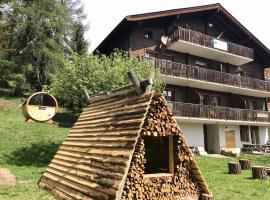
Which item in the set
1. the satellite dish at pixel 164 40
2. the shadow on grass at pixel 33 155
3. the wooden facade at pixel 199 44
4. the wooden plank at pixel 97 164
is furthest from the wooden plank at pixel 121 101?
the satellite dish at pixel 164 40

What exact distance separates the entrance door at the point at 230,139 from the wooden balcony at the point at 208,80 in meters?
3.91

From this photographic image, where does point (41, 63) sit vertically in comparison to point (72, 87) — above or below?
above

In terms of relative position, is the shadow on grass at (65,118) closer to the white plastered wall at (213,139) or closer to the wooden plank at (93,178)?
the white plastered wall at (213,139)

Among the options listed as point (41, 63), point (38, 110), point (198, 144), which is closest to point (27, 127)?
point (38, 110)

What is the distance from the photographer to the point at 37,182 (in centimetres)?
1179

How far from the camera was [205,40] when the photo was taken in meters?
27.7

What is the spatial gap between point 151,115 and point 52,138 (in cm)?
1239

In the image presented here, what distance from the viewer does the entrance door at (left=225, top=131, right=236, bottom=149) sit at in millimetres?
29094

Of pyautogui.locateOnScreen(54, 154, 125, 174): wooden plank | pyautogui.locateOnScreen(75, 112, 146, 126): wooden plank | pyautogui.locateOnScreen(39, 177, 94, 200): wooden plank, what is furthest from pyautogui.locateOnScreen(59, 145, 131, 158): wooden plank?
pyautogui.locateOnScreen(39, 177, 94, 200): wooden plank

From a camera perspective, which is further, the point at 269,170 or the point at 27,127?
the point at 27,127

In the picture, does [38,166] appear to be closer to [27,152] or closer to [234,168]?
[27,152]

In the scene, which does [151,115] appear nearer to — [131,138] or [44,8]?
[131,138]

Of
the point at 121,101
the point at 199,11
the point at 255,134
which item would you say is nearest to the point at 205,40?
the point at 199,11

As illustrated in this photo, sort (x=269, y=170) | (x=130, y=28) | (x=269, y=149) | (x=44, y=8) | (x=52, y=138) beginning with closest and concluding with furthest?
(x=269, y=170) → (x=52, y=138) → (x=130, y=28) → (x=269, y=149) → (x=44, y=8)
